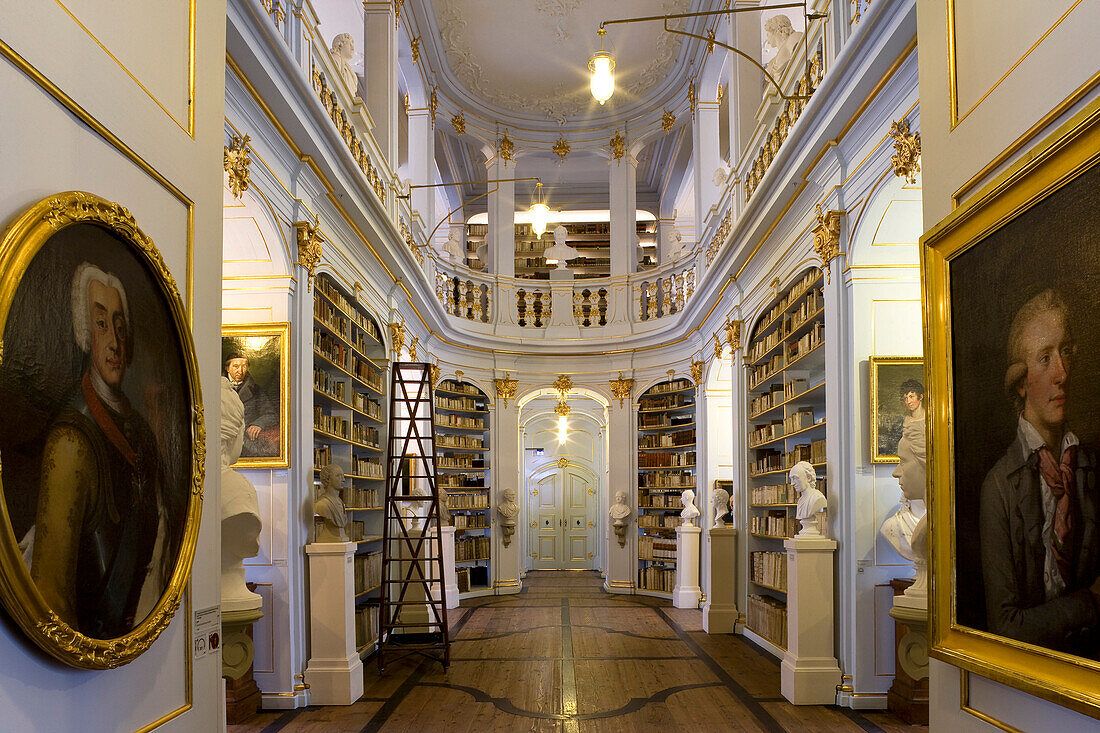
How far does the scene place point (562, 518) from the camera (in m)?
19.0

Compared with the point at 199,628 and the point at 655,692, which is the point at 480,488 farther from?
the point at 199,628

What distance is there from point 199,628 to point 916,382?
16.9 ft

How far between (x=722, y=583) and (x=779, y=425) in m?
2.34

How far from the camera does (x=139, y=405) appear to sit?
2.51 m

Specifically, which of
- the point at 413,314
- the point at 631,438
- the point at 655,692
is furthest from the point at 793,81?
the point at 631,438

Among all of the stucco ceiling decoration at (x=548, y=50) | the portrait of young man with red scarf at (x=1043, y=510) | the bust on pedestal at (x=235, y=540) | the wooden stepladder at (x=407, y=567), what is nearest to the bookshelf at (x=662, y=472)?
the wooden stepladder at (x=407, y=567)

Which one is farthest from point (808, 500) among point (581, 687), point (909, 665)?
point (581, 687)

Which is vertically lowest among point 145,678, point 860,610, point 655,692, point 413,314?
point 655,692

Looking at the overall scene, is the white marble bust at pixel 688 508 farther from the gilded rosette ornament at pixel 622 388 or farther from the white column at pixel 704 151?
the white column at pixel 704 151

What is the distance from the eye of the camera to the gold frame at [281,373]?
648 cm

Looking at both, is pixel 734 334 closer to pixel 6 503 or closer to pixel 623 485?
pixel 623 485

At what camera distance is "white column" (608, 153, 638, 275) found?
563 inches

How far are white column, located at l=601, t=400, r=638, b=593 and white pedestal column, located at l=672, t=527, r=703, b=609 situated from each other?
4.60 feet

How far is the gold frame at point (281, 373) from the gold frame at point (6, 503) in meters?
3.64
